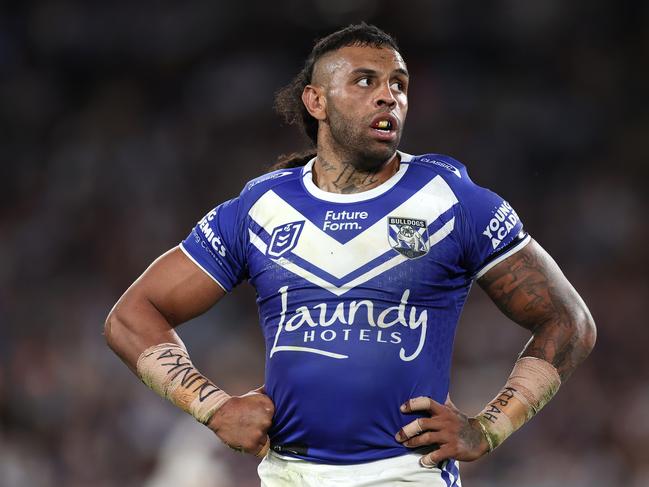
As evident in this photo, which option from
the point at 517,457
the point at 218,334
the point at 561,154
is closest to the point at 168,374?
the point at 517,457

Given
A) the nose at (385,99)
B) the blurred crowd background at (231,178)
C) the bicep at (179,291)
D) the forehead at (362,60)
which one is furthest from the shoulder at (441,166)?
the blurred crowd background at (231,178)

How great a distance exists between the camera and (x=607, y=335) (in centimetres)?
952

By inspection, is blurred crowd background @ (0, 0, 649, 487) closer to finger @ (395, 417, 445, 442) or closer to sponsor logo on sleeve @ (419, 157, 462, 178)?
sponsor logo on sleeve @ (419, 157, 462, 178)

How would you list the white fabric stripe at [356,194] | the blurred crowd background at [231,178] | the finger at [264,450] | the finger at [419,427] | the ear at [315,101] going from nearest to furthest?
the finger at [419,427] < the finger at [264,450] < the white fabric stripe at [356,194] < the ear at [315,101] < the blurred crowd background at [231,178]

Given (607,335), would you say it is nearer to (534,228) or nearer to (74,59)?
(534,228)

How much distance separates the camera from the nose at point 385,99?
3.87m

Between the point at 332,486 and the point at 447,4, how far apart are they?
991 centimetres

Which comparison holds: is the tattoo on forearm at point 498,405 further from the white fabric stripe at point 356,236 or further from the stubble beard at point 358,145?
the stubble beard at point 358,145

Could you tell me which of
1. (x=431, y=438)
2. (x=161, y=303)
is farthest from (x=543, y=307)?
(x=161, y=303)

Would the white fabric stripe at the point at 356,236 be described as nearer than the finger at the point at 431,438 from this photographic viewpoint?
No

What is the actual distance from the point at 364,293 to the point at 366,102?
734mm

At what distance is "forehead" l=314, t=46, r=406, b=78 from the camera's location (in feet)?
12.9

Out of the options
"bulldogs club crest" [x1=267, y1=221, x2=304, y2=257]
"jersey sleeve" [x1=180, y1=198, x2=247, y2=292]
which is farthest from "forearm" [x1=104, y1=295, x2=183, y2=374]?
"bulldogs club crest" [x1=267, y1=221, x2=304, y2=257]

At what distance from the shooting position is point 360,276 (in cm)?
363
